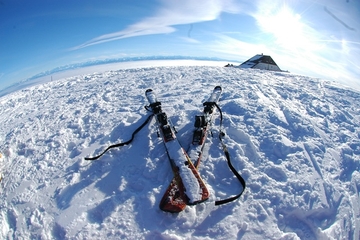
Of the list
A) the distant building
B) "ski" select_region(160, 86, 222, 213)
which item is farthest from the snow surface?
the distant building

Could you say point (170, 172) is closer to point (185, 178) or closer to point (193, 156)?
point (193, 156)

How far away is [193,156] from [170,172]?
0.55 m

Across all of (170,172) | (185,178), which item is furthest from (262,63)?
(185,178)

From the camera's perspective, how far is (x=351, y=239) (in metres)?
2.91

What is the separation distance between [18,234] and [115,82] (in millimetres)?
8189

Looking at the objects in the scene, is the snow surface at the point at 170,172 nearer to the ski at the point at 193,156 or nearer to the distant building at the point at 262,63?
the ski at the point at 193,156

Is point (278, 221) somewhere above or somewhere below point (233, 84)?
below

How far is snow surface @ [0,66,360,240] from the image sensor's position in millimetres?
2988

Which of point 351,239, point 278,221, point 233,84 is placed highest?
point 233,84

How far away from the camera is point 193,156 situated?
3.86 m

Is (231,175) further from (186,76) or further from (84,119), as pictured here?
(186,76)

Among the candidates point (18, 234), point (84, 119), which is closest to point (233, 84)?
point (84, 119)

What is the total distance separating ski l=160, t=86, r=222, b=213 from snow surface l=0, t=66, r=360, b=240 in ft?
0.58

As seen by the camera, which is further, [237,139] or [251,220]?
[237,139]
